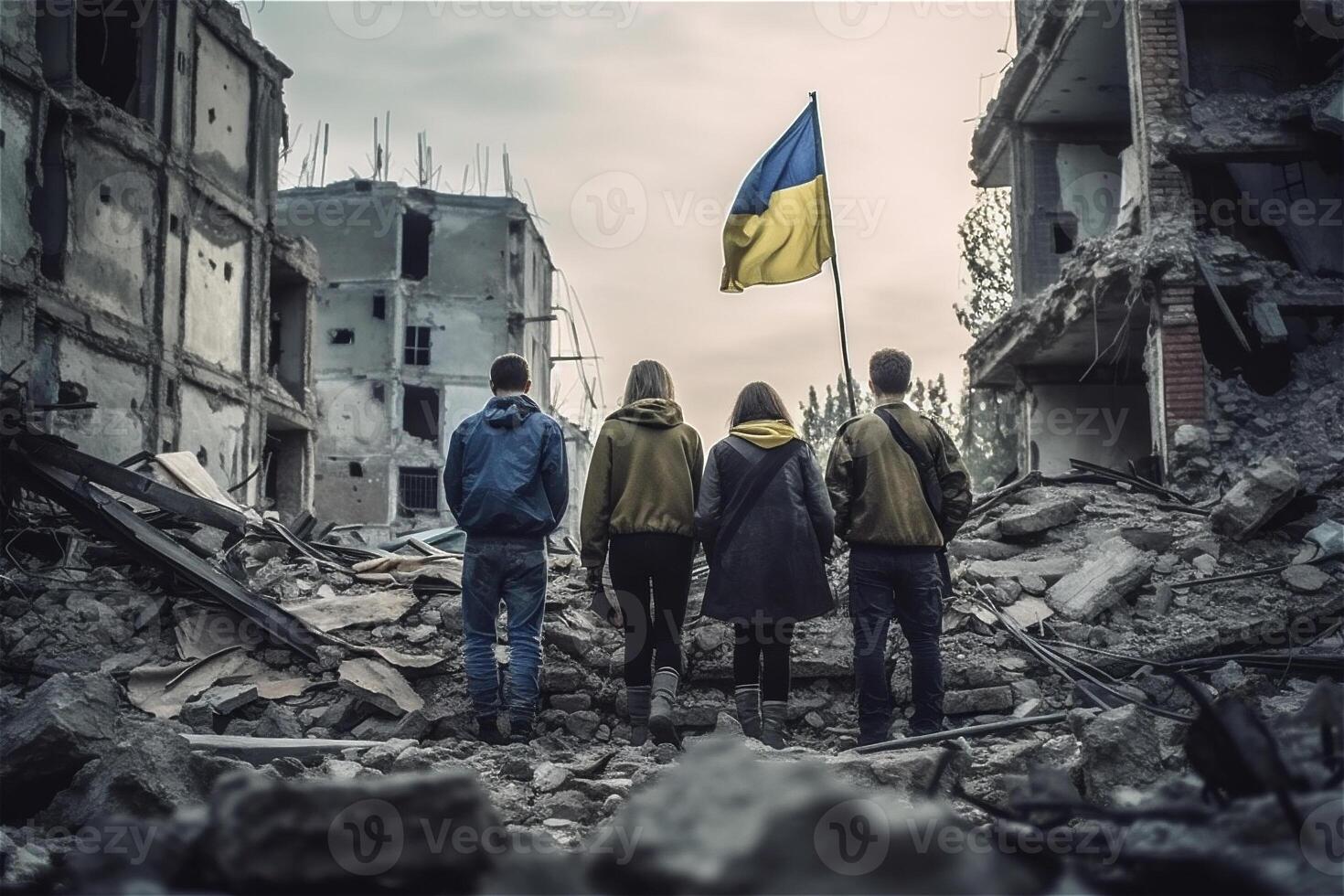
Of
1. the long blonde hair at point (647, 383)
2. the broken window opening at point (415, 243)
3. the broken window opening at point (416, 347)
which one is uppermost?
the broken window opening at point (415, 243)

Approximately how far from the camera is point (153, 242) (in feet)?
53.6

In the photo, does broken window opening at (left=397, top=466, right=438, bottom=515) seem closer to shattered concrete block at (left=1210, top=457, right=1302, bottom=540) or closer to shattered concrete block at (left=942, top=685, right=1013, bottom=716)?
shattered concrete block at (left=1210, top=457, right=1302, bottom=540)

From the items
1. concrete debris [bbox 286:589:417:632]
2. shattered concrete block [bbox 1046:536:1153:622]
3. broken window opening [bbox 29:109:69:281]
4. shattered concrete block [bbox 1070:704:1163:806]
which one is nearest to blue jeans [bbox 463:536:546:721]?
concrete debris [bbox 286:589:417:632]

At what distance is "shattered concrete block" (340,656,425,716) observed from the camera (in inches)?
243

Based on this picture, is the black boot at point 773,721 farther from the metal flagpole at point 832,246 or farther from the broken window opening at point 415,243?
the broken window opening at point 415,243

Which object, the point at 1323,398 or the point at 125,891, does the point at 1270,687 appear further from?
the point at 1323,398

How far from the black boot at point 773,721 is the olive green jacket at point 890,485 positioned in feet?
3.02

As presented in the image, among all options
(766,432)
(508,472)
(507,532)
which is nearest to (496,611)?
(507,532)

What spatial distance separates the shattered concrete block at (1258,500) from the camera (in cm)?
814

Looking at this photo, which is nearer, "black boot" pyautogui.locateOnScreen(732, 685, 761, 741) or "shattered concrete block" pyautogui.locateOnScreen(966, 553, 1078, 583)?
"black boot" pyautogui.locateOnScreen(732, 685, 761, 741)

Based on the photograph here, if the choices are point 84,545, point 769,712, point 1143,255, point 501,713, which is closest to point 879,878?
point 769,712

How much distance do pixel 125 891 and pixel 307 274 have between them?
22084 mm

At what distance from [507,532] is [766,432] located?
4.94 feet

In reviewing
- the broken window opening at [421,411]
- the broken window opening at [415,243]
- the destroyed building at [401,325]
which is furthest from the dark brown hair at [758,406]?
the broken window opening at [415,243]
